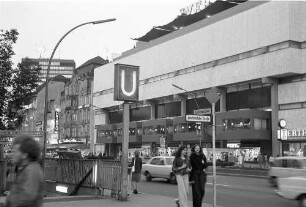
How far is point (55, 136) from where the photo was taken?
378 feet

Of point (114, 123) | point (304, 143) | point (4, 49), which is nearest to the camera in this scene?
point (4, 49)

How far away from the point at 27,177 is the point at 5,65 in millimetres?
14721

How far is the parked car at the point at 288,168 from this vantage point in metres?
17.3

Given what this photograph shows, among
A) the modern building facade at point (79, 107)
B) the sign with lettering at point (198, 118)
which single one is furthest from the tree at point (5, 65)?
the modern building facade at point (79, 107)

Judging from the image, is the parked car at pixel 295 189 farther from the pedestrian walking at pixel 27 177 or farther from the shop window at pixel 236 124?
the shop window at pixel 236 124

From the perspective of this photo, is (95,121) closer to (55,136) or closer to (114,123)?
(114,123)

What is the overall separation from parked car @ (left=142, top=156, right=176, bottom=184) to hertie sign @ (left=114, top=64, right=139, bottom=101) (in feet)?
33.8

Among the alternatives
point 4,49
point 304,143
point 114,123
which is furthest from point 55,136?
point 4,49

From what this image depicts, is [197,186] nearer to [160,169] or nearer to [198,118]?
[198,118]

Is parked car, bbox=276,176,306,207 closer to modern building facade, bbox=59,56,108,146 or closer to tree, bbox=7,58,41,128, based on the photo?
tree, bbox=7,58,41,128

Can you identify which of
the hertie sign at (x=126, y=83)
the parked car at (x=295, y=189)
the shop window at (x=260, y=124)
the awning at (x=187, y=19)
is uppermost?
the awning at (x=187, y=19)

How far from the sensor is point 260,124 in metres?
57.4

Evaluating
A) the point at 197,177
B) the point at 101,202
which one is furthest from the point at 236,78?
the point at 197,177

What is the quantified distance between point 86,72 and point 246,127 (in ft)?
180
